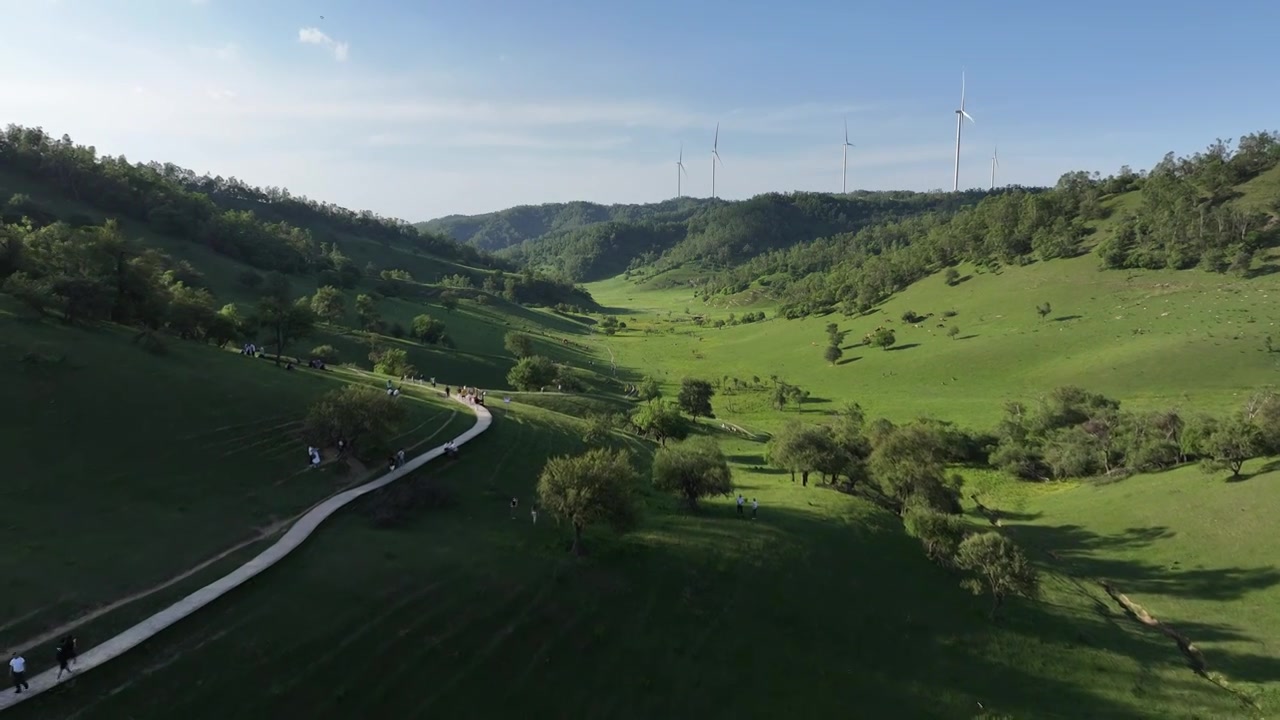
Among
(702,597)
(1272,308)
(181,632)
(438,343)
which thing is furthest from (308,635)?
(1272,308)

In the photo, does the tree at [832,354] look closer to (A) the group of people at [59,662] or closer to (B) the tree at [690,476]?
(B) the tree at [690,476]

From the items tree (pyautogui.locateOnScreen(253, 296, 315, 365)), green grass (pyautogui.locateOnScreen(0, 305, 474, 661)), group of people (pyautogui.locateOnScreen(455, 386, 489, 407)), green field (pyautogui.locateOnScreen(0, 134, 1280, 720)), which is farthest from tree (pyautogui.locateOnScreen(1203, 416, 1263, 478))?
tree (pyautogui.locateOnScreen(253, 296, 315, 365))

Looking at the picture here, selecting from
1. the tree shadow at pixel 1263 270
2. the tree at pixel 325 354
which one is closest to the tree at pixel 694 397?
the tree at pixel 325 354

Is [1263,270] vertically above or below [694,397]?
above

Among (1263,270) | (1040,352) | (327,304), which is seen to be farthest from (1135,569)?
(327,304)

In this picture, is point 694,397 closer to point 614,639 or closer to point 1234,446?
point 1234,446

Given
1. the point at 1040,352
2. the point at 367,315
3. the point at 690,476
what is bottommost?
the point at 690,476
